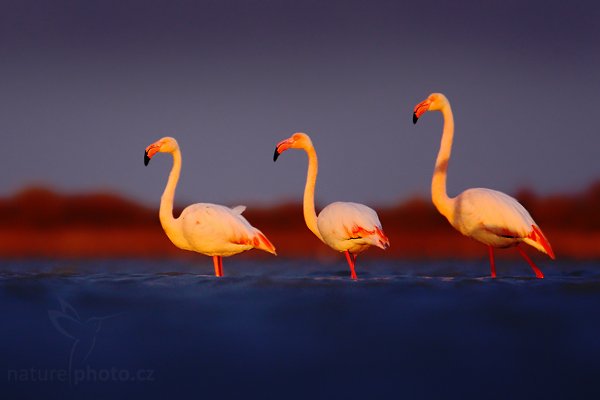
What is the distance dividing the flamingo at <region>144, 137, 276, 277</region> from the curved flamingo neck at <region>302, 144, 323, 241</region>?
0.94 metres

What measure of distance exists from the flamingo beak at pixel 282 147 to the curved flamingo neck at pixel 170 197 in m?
1.61

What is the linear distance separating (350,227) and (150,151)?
145 inches

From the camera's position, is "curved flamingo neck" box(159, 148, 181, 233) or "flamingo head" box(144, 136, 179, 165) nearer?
"curved flamingo neck" box(159, 148, 181, 233)

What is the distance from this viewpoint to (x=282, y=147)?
39.0 feet

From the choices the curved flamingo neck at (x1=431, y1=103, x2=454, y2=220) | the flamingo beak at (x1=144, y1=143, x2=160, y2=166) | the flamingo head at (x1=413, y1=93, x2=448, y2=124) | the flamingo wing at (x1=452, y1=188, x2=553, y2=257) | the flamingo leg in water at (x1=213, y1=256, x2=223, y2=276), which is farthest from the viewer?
the flamingo beak at (x1=144, y1=143, x2=160, y2=166)

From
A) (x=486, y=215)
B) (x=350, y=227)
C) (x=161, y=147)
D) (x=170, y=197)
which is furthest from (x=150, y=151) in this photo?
(x=486, y=215)

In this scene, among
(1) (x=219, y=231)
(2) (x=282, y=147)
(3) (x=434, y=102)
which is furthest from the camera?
(2) (x=282, y=147)

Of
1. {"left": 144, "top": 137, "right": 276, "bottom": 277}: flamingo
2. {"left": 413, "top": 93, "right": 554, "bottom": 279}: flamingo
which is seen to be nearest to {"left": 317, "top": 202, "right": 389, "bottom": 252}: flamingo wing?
{"left": 144, "top": 137, "right": 276, "bottom": 277}: flamingo

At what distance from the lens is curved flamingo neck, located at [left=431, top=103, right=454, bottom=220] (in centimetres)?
1073

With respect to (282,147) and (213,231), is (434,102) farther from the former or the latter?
(213,231)

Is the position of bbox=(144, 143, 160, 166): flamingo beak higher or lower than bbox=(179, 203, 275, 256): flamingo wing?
higher

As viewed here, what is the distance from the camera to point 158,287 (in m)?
9.72

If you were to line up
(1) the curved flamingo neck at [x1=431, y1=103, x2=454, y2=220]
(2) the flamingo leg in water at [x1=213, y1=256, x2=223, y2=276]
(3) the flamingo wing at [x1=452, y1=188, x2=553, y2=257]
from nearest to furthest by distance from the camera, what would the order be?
1. (3) the flamingo wing at [x1=452, y1=188, x2=553, y2=257]
2. (1) the curved flamingo neck at [x1=431, y1=103, x2=454, y2=220]
3. (2) the flamingo leg in water at [x1=213, y1=256, x2=223, y2=276]

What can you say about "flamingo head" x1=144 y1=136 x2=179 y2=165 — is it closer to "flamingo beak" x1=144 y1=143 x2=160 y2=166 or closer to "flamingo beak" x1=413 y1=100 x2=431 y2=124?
"flamingo beak" x1=144 y1=143 x2=160 y2=166
